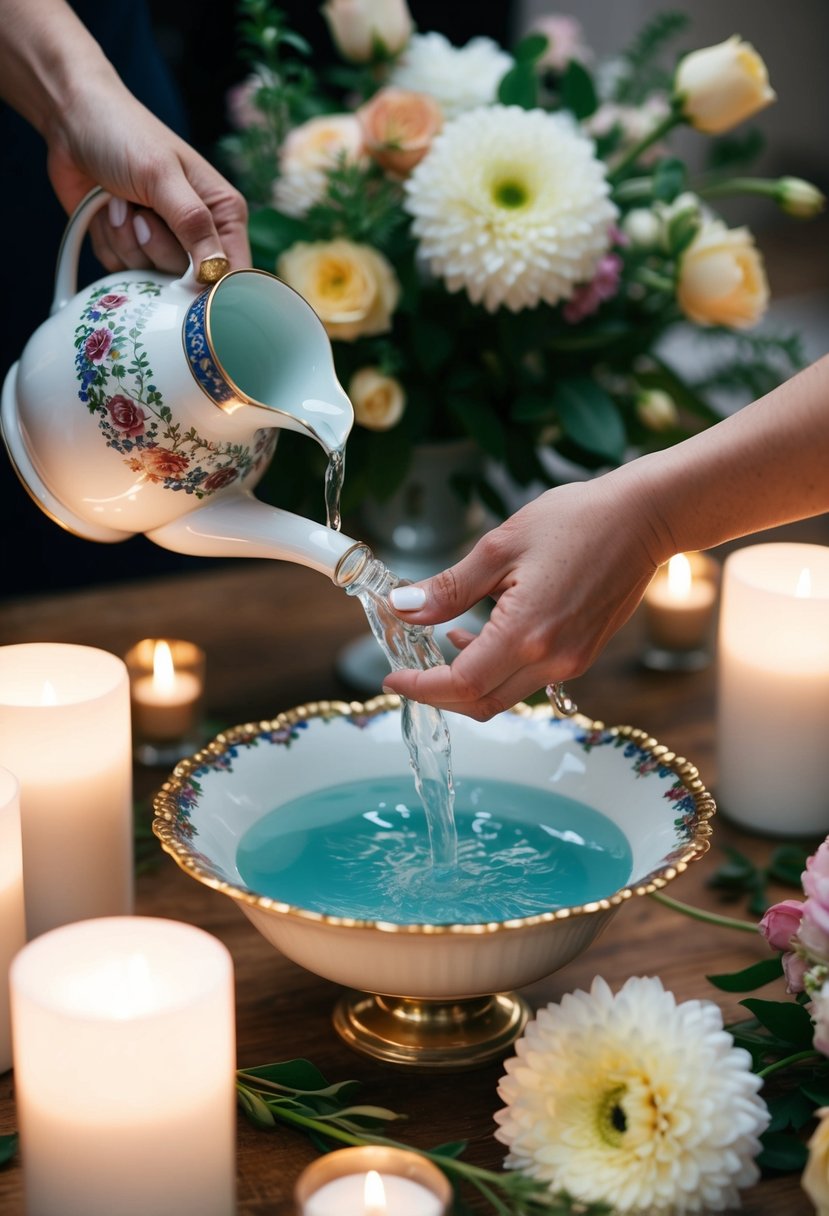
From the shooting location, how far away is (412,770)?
43.0 inches

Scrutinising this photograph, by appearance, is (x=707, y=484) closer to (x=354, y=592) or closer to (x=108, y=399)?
(x=354, y=592)

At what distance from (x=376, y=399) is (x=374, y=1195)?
2.67ft

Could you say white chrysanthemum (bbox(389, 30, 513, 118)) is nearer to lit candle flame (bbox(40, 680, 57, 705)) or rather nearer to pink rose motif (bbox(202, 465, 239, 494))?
pink rose motif (bbox(202, 465, 239, 494))

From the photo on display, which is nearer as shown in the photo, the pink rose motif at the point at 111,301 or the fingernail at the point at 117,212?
the pink rose motif at the point at 111,301

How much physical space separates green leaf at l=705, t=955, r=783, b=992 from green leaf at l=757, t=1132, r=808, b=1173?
13 cm

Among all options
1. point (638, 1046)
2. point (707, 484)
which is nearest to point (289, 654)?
point (707, 484)

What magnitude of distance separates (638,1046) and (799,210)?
0.98 m

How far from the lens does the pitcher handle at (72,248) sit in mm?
1098

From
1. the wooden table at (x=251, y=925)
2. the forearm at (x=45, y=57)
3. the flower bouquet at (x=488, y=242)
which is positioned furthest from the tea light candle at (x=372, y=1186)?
the forearm at (x=45, y=57)

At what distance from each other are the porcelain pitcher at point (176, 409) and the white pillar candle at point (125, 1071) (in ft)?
1.11

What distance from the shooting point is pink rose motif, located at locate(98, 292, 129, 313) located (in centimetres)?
102

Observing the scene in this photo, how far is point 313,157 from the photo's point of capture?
4.51 feet

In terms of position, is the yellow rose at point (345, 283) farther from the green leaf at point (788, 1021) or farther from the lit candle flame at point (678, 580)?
the green leaf at point (788, 1021)

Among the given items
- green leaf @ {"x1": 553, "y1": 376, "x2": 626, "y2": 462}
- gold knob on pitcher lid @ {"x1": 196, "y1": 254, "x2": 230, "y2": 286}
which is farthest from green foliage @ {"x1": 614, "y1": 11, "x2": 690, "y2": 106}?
gold knob on pitcher lid @ {"x1": 196, "y1": 254, "x2": 230, "y2": 286}
